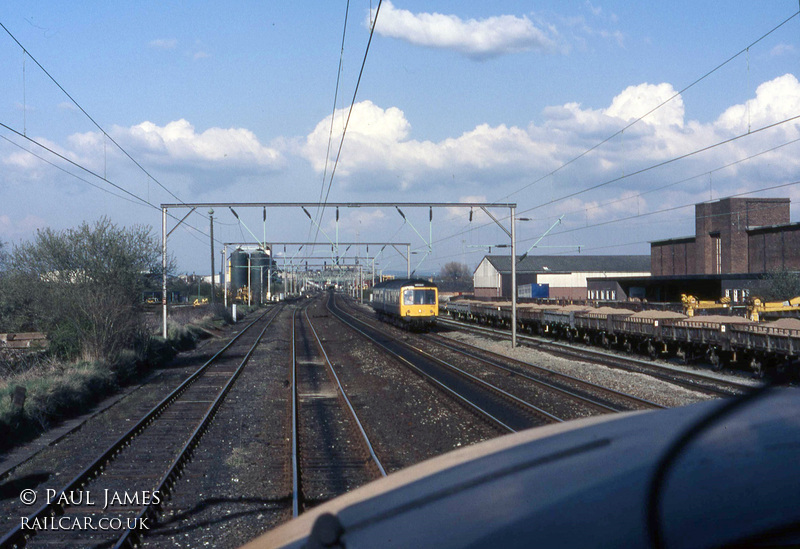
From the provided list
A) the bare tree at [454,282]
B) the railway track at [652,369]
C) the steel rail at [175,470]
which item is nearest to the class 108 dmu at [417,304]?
the railway track at [652,369]

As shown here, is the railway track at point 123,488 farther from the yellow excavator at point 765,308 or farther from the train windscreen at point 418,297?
the train windscreen at point 418,297

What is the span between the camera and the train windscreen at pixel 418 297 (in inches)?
1330

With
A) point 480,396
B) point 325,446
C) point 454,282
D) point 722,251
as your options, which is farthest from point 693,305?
point 454,282

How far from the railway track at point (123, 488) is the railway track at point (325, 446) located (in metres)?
1.57

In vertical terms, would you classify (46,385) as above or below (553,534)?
below

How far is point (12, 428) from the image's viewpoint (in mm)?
10555

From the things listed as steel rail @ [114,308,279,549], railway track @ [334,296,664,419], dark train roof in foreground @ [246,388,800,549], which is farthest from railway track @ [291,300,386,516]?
dark train roof in foreground @ [246,388,800,549]

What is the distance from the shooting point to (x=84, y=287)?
60.9 feet

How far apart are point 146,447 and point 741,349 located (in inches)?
572

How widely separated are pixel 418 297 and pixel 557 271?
42.2 metres

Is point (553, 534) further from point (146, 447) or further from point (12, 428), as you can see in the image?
point (12, 428)

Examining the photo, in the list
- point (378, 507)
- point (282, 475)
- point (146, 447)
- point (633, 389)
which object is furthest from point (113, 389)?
point (378, 507)

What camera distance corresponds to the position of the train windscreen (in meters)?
33.8

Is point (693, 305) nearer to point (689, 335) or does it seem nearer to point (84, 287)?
point (689, 335)
